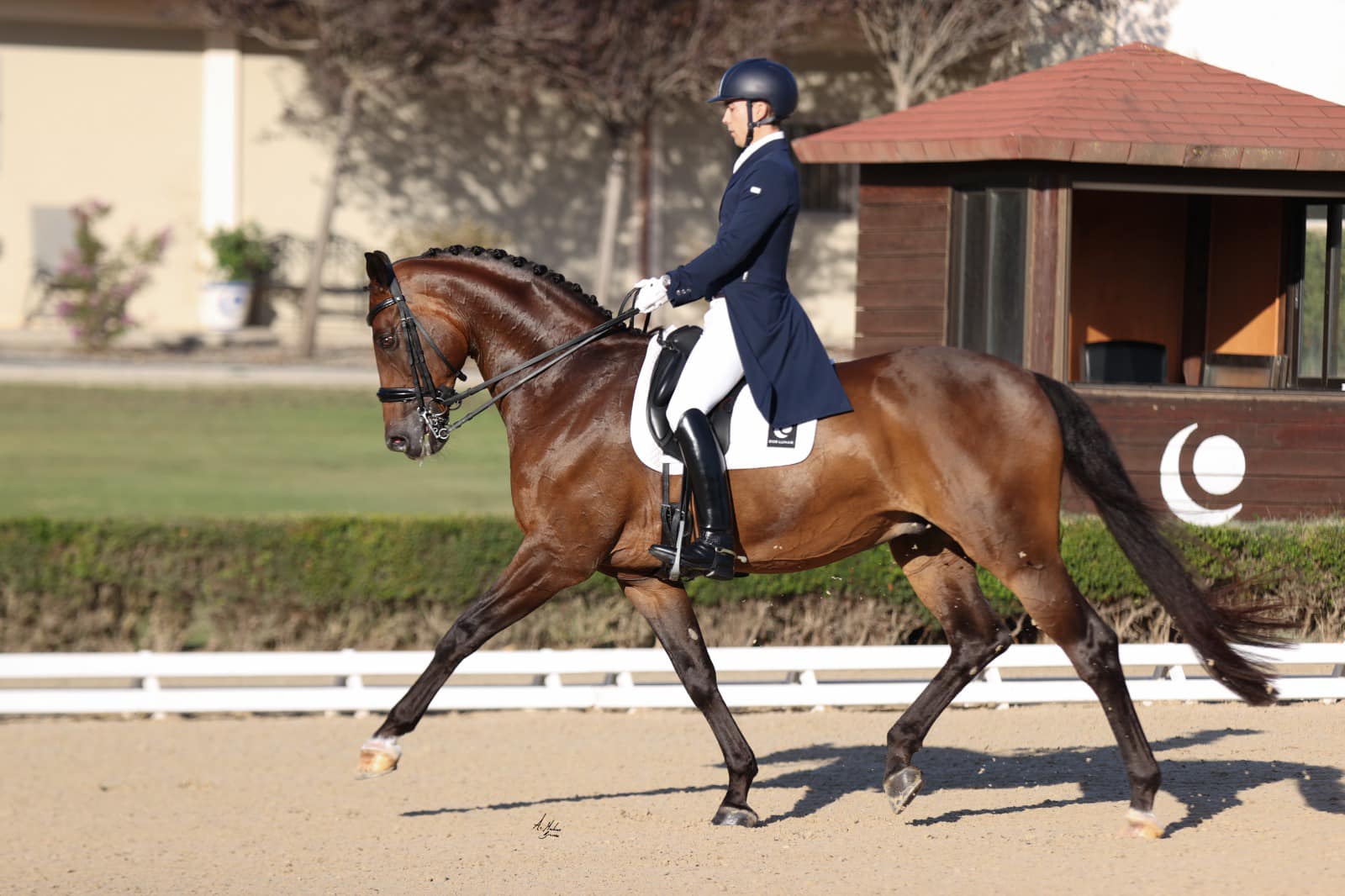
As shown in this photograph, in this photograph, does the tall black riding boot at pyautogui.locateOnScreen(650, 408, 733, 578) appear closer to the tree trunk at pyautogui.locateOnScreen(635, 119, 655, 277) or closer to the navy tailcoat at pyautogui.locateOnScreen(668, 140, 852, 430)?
the navy tailcoat at pyautogui.locateOnScreen(668, 140, 852, 430)

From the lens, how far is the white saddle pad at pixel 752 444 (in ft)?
18.6

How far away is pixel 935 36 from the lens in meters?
20.2

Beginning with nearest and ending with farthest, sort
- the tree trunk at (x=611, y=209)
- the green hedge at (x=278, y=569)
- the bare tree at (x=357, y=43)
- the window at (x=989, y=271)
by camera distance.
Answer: the green hedge at (x=278, y=569) → the window at (x=989, y=271) → the bare tree at (x=357, y=43) → the tree trunk at (x=611, y=209)

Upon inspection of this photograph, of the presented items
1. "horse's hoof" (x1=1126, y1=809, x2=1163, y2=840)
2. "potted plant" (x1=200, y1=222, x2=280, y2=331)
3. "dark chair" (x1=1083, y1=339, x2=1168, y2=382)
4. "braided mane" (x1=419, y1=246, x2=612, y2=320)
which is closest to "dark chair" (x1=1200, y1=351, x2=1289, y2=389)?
"dark chair" (x1=1083, y1=339, x2=1168, y2=382)

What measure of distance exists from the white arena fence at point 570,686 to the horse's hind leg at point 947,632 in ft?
6.56

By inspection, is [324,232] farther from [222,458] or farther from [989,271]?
[989,271]

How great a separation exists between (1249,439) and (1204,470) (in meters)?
0.34

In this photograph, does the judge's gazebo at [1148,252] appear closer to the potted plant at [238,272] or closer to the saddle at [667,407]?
the saddle at [667,407]

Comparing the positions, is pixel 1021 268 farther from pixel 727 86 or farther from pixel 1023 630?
pixel 727 86

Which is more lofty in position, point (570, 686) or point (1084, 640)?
point (1084, 640)

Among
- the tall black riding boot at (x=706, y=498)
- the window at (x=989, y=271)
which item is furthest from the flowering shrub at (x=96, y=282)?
the tall black riding boot at (x=706, y=498)

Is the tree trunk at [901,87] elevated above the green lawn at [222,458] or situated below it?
above

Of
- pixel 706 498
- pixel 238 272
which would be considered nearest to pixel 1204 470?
pixel 706 498

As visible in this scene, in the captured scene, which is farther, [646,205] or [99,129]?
[646,205]
